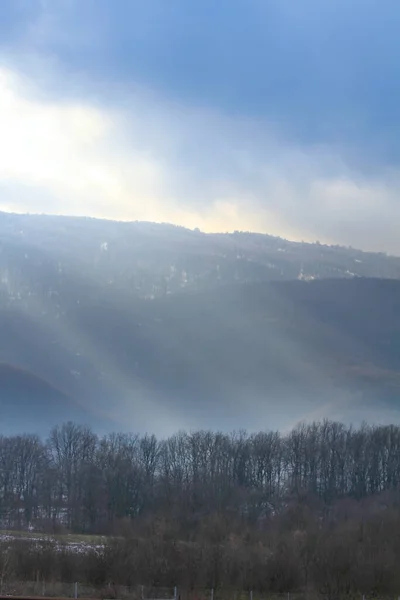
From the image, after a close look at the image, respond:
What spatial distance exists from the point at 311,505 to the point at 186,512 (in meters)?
13.8

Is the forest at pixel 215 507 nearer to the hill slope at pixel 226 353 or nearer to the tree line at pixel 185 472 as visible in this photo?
the tree line at pixel 185 472

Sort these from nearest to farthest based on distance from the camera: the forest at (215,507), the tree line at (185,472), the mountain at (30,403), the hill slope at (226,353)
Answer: the forest at (215,507) < the tree line at (185,472) < the mountain at (30,403) < the hill slope at (226,353)

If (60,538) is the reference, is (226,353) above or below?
above

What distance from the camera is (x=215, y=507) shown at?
6506 centimetres

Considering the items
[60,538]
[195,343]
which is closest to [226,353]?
[195,343]

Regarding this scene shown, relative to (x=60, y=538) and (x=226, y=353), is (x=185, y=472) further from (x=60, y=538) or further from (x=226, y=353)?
(x=226, y=353)

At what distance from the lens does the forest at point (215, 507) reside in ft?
120

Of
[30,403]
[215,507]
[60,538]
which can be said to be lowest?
[60,538]

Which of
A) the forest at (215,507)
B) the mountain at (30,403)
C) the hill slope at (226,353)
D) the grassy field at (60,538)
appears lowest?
the grassy field at (60,538)

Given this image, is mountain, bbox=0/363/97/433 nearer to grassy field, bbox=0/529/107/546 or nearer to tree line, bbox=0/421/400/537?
tree line, bbox=0/421/400/537

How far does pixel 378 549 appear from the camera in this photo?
38.6m

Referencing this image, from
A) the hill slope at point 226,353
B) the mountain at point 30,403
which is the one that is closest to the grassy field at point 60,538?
the mountain at point 30,403

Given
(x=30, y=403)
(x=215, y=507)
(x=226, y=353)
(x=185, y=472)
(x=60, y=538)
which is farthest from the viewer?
(x=226, y=353)

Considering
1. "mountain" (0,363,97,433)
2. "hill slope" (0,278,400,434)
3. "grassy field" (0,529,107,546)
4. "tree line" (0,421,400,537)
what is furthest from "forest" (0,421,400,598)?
"hill slope" (0,278,400,434)
